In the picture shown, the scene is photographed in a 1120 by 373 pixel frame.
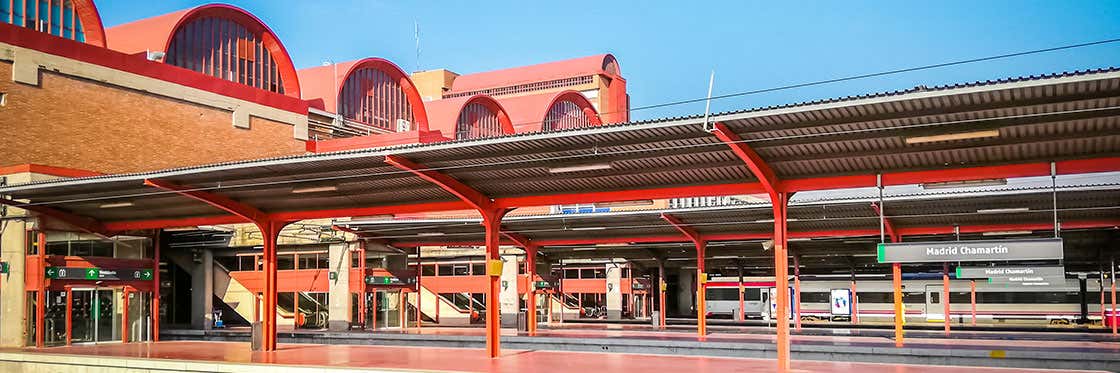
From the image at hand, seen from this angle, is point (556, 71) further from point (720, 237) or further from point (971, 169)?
point (971, 169)

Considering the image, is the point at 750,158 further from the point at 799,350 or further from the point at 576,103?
the point at 576,103

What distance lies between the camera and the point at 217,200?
2527 centimetres

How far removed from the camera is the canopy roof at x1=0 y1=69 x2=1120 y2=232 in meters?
14.6

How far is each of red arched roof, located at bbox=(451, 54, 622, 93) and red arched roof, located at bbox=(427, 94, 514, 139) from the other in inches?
883

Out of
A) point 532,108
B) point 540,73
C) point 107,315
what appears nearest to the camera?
point 107,315

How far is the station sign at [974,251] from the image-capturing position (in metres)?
15.9

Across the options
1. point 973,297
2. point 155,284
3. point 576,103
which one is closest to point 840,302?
point 973,297

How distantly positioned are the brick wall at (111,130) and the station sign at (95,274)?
8099 mm

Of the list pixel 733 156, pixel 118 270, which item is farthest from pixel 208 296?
pixel 733 156

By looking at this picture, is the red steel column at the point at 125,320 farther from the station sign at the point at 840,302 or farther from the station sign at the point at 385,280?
the station sign at the point at 840,302

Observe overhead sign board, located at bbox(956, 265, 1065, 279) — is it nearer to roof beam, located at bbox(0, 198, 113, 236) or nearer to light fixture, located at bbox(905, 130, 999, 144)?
light fixture, located at bbox(905, 130, 999, 144)

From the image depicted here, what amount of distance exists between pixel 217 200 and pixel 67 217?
6919 mm

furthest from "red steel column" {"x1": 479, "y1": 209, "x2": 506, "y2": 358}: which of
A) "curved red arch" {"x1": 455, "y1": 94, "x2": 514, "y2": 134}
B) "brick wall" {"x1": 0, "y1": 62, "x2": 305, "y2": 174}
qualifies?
"curved red arch" {"x1": 455, "y1": 94, "x2": 514, "y2": 134}

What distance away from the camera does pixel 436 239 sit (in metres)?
38.6
